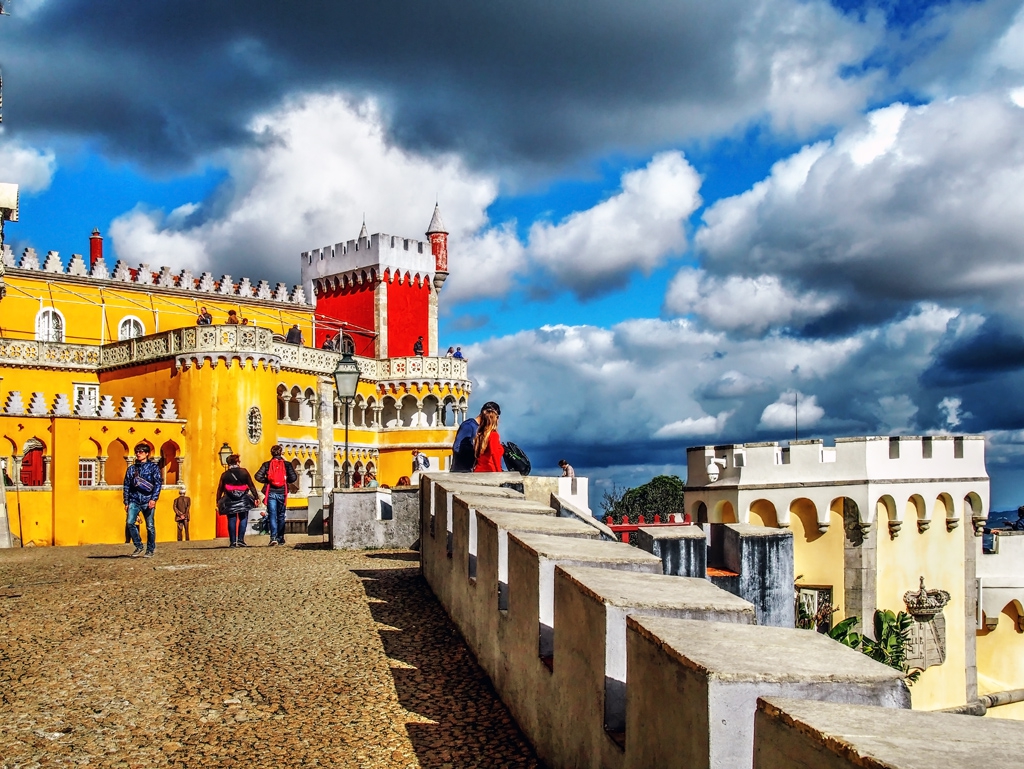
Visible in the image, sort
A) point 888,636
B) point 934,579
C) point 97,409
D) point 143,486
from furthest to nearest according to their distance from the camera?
1. point 97,409
2. point 934,579
3. point 888,636
4. point 143,486

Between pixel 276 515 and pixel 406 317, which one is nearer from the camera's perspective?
pixel 276 515

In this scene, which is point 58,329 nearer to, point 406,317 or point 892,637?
point 406,317

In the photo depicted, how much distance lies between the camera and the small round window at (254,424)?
38.5m

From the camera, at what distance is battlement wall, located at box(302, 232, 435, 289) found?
54000mm

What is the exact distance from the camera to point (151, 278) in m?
49.9

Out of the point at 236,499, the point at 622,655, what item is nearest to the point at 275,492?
the point at 236,499

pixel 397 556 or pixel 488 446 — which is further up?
pixel 488 446

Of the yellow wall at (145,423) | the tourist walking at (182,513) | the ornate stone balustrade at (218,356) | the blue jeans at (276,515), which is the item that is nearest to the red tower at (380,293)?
the yellow wall at (145,423)

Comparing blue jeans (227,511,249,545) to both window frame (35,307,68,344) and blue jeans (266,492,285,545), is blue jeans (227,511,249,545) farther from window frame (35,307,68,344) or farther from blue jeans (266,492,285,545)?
window frame (35,307,68,344)

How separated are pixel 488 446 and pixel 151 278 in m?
40.3

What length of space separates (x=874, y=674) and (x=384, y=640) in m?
5.79

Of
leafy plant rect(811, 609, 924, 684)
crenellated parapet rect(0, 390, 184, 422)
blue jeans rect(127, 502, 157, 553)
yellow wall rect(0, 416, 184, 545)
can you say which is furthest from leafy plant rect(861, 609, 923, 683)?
crenellated parapet rect(0, 390, 184, 422)

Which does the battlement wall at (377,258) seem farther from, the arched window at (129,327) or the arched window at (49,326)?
the arched window at (49,326)

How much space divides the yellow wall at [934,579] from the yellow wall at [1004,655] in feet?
10.3
